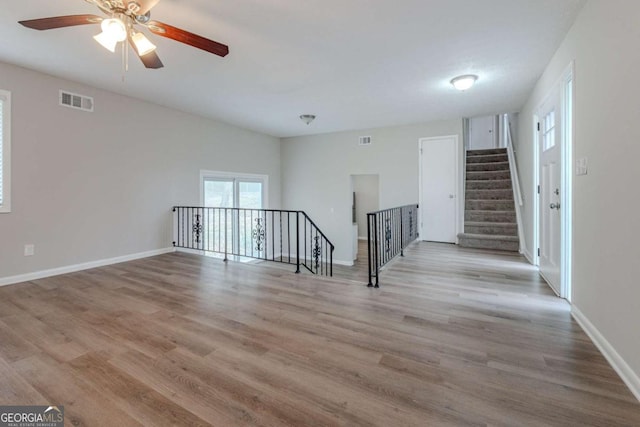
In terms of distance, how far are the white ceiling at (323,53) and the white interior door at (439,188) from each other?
1.10m

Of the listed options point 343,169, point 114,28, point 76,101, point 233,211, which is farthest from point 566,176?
point 76,101

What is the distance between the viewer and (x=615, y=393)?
1518 millimetres

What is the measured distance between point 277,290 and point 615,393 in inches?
104

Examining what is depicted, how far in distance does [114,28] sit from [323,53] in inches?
75.5

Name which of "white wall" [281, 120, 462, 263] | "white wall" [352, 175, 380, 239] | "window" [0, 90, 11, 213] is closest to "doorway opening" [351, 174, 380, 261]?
"white wall" [352, 175, 380, 239]

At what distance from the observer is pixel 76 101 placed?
396 cm

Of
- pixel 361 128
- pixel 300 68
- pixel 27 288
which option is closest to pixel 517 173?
pixel 361 128

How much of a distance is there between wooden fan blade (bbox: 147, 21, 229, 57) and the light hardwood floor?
2263mm

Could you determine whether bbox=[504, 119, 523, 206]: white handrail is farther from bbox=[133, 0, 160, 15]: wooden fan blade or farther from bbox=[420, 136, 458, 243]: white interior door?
bbox=[133, 0, 160, 15]: wooden fan blade

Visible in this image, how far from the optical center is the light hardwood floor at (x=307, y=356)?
4.66 ft

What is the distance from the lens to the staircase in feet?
17.1

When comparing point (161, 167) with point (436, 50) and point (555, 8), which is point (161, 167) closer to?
point (436, 50)

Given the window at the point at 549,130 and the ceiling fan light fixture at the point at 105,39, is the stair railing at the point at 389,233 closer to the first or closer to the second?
the window at the point at 549,130

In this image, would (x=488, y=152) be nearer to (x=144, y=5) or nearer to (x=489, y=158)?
(x=489, y=158)
